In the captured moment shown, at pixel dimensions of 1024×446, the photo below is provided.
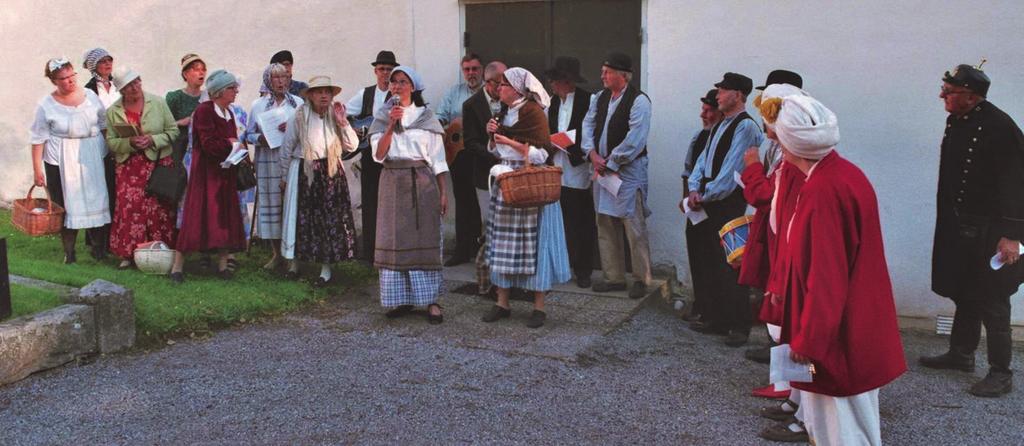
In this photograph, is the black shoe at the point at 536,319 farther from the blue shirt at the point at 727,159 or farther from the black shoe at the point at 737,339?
the blue shirt at the point at 727,159

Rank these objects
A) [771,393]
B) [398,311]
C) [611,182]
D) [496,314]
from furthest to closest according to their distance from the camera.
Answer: [611,182], [398,311], [496,314], [771,393]

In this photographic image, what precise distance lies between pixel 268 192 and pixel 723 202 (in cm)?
380

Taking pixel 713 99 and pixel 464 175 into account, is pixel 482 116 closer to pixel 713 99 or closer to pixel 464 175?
pixel 464 175

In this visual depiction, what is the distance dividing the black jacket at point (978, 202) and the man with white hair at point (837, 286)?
207 cm

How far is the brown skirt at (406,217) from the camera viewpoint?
6441mm

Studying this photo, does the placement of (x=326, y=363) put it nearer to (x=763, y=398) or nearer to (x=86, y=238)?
(x=763, y=398)

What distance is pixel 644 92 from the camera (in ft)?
24.5

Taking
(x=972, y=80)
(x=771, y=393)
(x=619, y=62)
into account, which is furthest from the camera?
(x=619, y=62)

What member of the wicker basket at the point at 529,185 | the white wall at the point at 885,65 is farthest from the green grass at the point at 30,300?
the white wall at the point at 885,65

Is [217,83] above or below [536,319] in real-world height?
above

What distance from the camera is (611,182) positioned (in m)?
7.12

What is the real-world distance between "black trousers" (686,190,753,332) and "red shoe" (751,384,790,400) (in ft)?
3.61

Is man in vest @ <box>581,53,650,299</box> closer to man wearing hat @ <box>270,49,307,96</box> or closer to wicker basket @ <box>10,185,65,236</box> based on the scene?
man wearing hat @ <box>270,49,307,96</box>

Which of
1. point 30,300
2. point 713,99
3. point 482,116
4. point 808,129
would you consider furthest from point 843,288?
point 30,300
